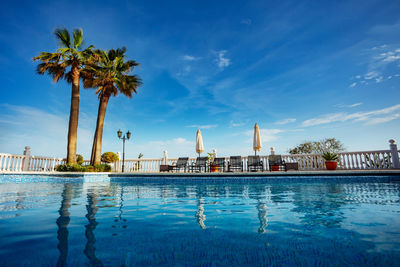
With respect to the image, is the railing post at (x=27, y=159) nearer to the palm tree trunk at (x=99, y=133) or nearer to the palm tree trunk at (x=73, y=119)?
the palm tree trunk at (x=73, y=119)

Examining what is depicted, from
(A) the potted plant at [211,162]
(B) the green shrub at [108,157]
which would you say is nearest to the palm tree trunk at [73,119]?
(B) the green shrub at [108,157]

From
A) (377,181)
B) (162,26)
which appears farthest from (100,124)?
(377,181)

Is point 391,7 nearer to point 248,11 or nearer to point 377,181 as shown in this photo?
point 248,11

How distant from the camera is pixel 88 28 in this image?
13.6 metres

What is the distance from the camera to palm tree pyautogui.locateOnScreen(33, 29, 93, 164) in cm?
1266

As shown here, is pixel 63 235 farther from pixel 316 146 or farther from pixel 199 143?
pixel 316 146

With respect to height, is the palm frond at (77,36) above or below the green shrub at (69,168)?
above

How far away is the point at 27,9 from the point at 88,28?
428cm

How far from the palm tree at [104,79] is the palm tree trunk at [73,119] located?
0.92 metres

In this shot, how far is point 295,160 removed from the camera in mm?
12312

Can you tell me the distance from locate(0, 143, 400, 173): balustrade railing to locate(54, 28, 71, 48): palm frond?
7989 mm

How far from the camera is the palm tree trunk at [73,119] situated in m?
12.8

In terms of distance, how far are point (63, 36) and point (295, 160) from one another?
56.0ft

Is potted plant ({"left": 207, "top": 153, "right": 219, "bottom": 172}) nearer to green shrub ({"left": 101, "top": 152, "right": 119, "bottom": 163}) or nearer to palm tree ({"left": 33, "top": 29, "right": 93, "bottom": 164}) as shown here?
green shrub ({"left": 101, "top": 152, "right": 119, "bottom": 163})
